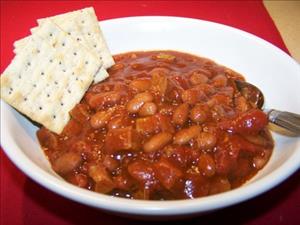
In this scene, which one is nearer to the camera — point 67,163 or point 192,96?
point 67,163

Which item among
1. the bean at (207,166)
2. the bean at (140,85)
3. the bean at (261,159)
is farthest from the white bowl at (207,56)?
the bean at (140,85)

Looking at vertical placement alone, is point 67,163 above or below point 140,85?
below

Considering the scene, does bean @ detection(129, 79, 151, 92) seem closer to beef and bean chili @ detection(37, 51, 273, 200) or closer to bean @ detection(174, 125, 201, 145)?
beef and bean chili @ detection(37, 51, 273, 200)

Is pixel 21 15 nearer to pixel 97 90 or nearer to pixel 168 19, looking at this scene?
pixel 168 19

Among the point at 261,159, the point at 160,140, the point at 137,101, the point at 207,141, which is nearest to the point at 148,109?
the point at 137,101

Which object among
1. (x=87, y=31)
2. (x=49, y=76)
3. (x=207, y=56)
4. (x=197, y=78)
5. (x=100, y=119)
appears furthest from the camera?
(x=207, y=56)

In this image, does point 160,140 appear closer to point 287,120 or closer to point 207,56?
point 287,120

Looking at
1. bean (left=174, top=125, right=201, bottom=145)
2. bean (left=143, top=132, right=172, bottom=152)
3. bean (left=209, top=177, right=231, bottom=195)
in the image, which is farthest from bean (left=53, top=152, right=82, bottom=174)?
bean (left=209, top=177, right=231, bottom=195)
